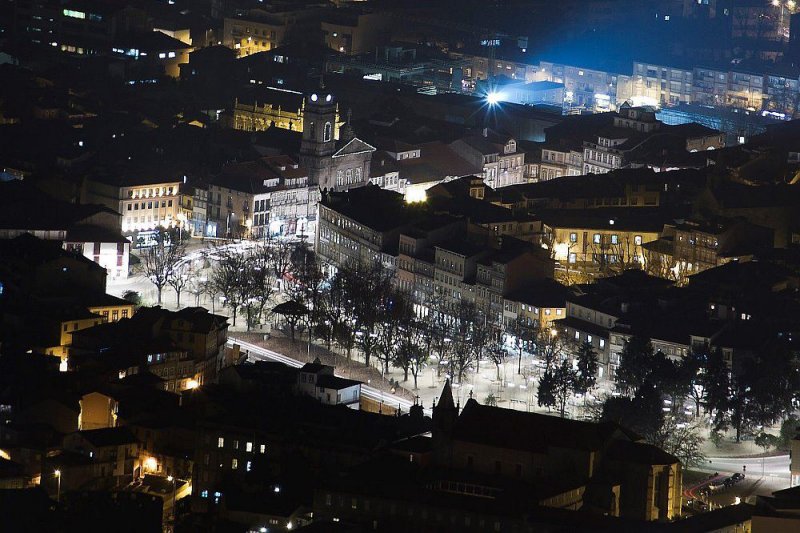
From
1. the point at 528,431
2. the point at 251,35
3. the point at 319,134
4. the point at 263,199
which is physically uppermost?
the point at 528,431

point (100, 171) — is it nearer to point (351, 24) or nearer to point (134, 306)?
point (134, 306)

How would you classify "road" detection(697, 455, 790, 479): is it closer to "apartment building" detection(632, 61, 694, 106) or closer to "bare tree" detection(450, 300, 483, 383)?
"bare tree" detection(450, 300, 483, 383)

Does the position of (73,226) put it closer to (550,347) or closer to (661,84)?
(550,347)

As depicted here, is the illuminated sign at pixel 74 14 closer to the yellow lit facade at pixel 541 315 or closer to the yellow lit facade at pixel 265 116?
the yellow lit facade at pixel 265 116

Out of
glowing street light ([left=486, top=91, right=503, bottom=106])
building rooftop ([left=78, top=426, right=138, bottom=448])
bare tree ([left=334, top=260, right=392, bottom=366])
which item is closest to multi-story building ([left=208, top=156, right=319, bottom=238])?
bare tree ([left=334, top=260, right=392, bottom=366])

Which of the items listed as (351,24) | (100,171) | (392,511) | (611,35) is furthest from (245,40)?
(392,511)

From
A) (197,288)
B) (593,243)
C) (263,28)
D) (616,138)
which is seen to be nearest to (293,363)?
(197,288)

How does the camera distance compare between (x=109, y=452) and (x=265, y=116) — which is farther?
(x=265, y=116)
